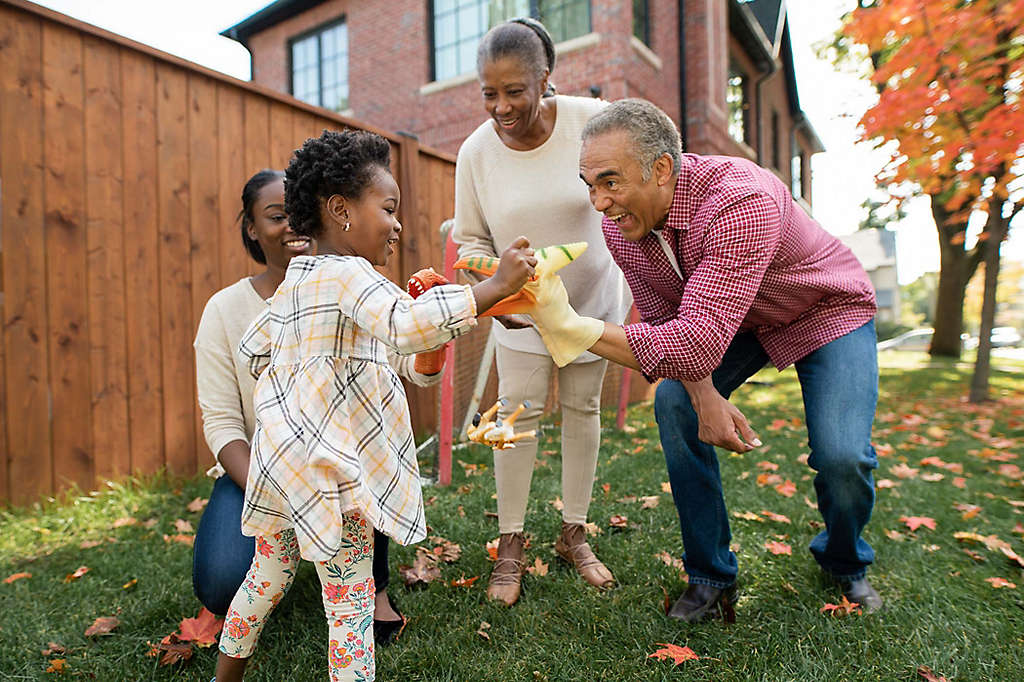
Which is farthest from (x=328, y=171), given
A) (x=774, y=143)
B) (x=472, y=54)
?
(x=774, y=143)

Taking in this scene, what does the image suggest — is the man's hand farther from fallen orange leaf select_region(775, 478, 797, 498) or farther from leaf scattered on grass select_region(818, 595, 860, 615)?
fallen orange leaf select_region(775, 478, 797, 498)

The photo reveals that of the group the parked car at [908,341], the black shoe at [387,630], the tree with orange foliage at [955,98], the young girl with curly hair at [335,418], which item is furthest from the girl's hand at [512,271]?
the parked car at [908,341]

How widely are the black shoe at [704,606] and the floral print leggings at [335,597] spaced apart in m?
1.10

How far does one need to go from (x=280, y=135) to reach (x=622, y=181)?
3.29 metres

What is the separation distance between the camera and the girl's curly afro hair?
5.63 feet

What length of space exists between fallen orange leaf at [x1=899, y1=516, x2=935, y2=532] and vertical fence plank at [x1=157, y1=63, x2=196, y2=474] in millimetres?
3877

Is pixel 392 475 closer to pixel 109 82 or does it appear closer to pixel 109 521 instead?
pixel 109 521

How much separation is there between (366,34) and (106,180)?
925 cm

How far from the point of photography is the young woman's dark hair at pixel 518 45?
7.85 ft

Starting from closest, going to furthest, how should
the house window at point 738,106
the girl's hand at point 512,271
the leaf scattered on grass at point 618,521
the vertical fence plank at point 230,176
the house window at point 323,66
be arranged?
the girl's hand at point 512,271 < the leaf scattered on grass at point 618,521 < the vertical fence plank at point 230,176 < the house window at point 323,66 < the house window at point 738,106

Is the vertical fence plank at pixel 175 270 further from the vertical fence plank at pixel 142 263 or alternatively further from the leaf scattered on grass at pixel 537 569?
the leaf scattered on grass at pixel 537 569

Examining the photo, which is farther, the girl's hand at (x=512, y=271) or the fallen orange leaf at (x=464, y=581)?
the fallen orange leaf at (x=464, y=581)

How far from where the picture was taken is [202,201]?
13.5 ft

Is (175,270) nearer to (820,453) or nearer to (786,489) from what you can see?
(820,453)
